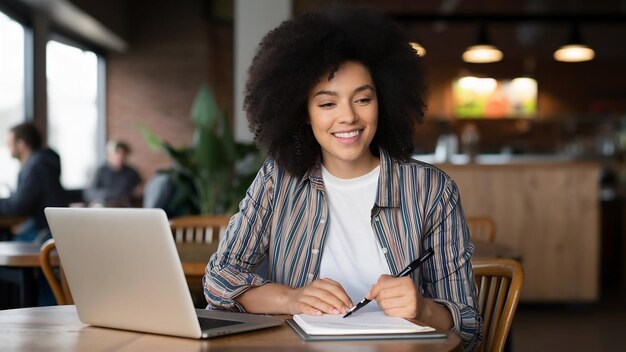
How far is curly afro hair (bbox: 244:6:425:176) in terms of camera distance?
6.07 feet

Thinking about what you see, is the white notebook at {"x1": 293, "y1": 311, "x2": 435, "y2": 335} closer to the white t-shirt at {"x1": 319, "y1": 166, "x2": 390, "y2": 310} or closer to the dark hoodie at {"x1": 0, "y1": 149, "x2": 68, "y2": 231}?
the white t-shirt at {"x1": 319, "y1": 166, "x2": 390, "y2": 310}

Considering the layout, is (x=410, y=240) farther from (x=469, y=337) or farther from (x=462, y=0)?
(x=462, y=0)

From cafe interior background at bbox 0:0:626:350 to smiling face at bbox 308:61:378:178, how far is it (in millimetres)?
3437

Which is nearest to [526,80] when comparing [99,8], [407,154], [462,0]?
[462,0]

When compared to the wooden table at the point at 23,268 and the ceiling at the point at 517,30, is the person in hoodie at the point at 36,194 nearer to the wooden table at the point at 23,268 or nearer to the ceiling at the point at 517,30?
the wooden table at the point at 23,268

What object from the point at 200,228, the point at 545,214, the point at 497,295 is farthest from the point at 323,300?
the point at 545,214

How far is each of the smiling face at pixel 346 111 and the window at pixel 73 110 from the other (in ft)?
25.0

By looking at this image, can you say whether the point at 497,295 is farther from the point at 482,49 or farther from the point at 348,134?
the point at 482,49

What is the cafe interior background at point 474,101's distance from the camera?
6.24 meters

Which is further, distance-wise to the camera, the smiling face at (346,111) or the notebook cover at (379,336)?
the smiling face at (346,111)

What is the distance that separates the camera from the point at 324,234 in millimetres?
1843

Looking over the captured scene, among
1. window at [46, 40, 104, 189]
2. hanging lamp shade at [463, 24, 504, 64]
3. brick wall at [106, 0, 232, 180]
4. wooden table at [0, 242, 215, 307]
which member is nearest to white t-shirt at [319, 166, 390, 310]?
wooden table at [0, 242, 215, 307]

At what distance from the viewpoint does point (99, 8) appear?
380 inches

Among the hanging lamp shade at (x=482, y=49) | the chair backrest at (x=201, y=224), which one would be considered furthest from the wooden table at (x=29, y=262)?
the hanging lamp shade at (x=482, y=49)
